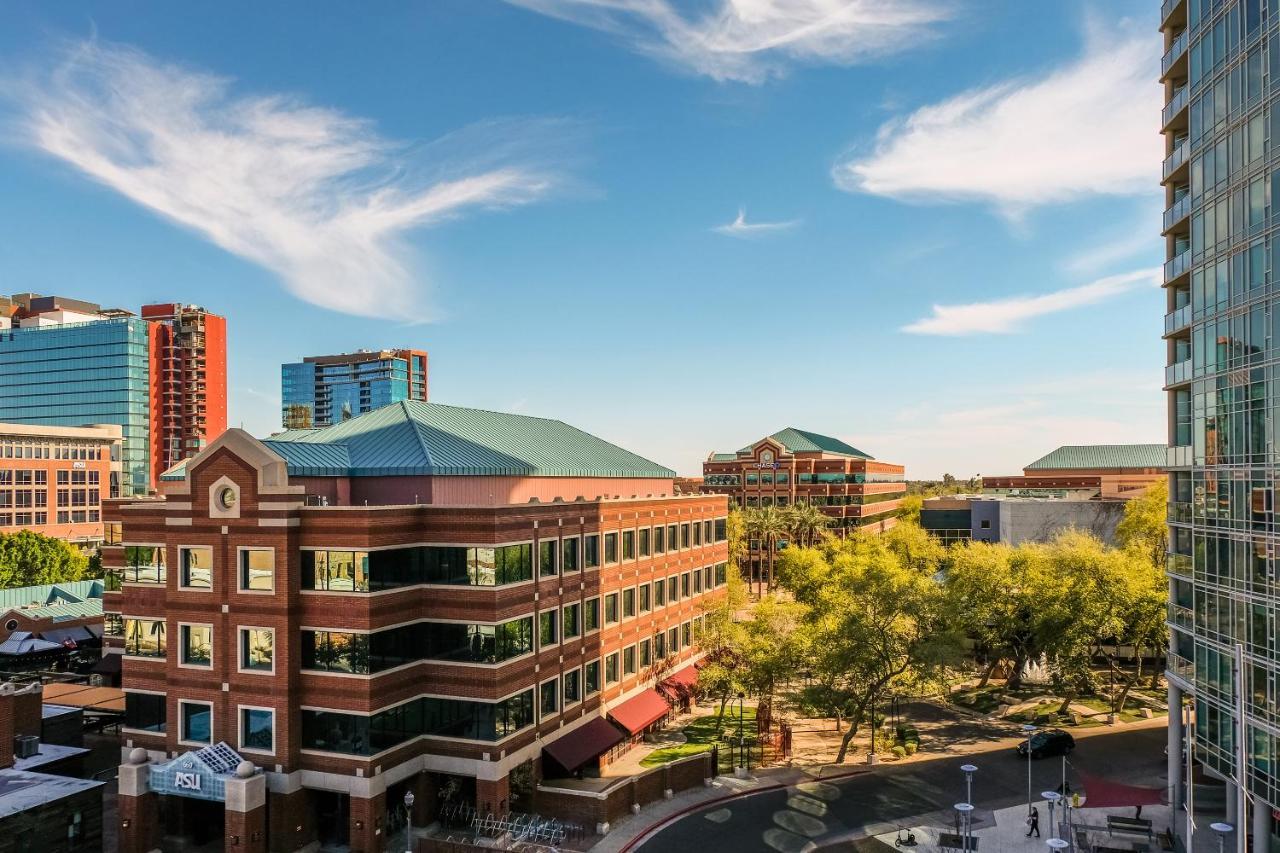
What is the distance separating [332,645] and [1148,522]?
7331 cm

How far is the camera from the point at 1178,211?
3853 centimetres

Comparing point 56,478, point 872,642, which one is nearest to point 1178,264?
point 872,642

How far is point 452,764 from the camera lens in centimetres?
3712

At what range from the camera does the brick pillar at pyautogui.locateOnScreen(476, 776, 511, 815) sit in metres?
36.4

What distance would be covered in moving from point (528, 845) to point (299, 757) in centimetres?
1057

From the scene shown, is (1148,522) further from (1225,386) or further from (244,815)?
(244,815)

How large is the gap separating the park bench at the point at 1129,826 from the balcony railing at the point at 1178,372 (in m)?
20.3

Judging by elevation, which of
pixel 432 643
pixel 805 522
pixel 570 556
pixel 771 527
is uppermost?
pixel 570 556

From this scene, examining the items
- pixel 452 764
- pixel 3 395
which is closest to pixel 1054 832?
pixel 452 764

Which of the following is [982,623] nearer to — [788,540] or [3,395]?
[788,540]

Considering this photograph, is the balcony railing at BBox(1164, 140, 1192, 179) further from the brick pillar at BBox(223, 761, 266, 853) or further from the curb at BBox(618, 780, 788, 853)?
the brick pillar at BBox(223, 761, 266, 853)

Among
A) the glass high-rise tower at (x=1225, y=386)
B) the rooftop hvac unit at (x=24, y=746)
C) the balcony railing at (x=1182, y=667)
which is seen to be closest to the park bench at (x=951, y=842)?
the glass high-rise tower at (x=1225, y=386)

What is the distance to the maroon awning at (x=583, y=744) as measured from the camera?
4072cm

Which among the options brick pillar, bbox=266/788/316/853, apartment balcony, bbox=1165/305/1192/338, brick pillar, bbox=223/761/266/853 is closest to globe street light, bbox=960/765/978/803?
apartment balcony, bbox=1165/305/1192/338
